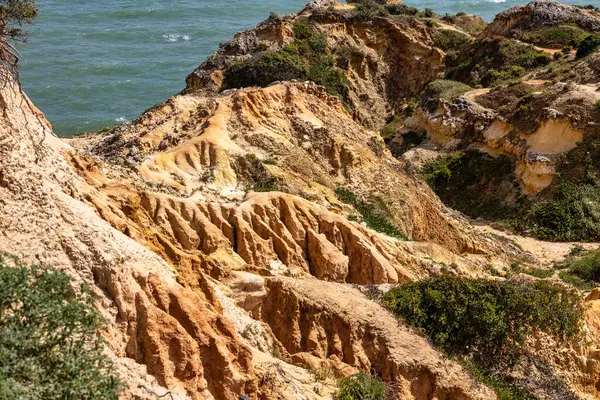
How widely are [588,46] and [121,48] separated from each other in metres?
49.0

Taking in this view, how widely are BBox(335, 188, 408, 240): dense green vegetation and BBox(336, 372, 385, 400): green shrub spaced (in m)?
12.7

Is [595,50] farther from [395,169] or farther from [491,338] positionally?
[491,338]

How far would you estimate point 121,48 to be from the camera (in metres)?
75.2

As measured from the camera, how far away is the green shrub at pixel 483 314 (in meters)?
17.8

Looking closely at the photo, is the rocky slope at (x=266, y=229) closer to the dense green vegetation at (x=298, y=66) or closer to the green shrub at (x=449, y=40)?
the dense green vegetation at (x=298, y=66)

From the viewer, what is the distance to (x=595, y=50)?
46250 mm

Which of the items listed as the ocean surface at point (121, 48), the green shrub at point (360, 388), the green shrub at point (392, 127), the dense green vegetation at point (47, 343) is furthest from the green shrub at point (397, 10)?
the dense green vegetation at point (47, 343)

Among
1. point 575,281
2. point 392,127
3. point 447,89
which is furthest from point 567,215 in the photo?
point 392,127

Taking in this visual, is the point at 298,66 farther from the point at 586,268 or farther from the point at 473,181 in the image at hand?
the point at 586,268

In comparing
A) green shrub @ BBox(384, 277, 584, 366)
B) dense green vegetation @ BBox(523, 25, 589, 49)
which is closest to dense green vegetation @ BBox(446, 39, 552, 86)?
dense green vegetation @ BBox(523, 25, 589, 49)

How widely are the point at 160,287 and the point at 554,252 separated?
27.1 metres

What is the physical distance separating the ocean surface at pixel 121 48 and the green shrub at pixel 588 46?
3551 cm

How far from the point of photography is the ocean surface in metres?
61.7

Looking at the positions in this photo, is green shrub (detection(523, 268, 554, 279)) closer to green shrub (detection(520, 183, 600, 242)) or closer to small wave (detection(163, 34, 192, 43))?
green shrub (detection(520, 183, 600, 242))
